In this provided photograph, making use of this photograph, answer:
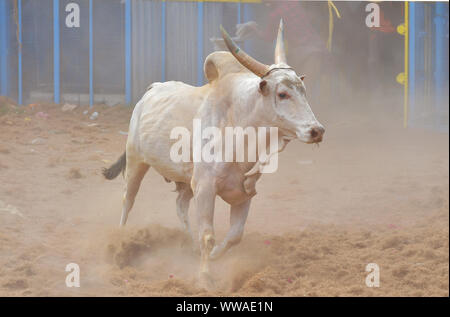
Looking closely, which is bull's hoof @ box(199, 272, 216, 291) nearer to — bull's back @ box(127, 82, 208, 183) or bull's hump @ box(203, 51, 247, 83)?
bull's back @ box(127, 82, 208, 183)

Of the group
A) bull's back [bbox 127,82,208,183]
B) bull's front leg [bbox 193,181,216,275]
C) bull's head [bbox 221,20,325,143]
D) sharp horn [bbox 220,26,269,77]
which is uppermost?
sharp horn [bbox 220,26,269,77]

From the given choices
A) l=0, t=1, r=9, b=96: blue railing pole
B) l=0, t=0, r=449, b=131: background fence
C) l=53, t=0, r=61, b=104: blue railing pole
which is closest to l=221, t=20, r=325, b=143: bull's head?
l=0, t=0, r=449, b=131: background fence

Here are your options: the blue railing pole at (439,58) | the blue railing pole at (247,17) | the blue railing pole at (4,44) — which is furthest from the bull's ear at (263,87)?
the blue railing pole at (439,58)

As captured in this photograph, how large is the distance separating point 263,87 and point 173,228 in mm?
1706

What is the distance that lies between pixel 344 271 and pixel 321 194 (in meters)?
2.26

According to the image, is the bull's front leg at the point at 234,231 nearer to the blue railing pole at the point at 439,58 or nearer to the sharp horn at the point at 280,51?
the sharp horn at the point at 280,51

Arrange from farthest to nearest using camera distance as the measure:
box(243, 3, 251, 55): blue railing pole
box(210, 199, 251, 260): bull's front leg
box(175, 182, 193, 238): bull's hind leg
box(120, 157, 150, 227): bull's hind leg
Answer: box(243, 3, 251, 55): blue railing pole
box(175, 182, 193, 238): bull's hind leg
box(120, 157, 150, 227): bull's hind leg
box(210, 199, 251, 260): bull's front leg

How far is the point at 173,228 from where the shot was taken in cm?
521

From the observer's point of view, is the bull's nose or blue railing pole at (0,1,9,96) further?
blue railing pole at (0,1,9,96)

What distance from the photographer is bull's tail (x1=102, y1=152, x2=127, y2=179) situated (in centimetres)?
498

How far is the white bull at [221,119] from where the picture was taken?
382 cm

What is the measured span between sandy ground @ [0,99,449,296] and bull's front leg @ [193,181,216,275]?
17 cm

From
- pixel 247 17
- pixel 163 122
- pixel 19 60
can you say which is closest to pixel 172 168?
pixel 163 122

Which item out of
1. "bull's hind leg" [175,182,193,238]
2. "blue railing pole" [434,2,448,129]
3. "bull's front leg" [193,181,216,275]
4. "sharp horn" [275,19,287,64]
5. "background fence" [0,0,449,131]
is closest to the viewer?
"sharp horn" [275,19,287,64]
